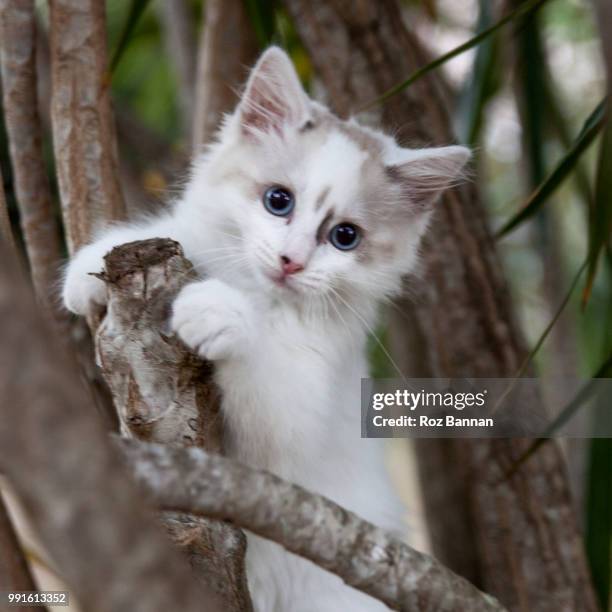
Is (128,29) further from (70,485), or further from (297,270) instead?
(70,485)

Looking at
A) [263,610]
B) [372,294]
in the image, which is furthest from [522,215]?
[263,610]

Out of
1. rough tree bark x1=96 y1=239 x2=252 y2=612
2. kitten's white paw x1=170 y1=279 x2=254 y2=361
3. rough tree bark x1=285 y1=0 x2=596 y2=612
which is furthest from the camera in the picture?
rough tree bark x1=285 y1=0 x2=596 y2=612

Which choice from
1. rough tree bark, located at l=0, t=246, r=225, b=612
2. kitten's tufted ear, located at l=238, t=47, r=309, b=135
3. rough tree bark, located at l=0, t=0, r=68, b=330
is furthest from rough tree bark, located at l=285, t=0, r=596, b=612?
rough tree bark, located at l=0, t=246, r=225, b=612

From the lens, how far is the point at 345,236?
1405 millimetres

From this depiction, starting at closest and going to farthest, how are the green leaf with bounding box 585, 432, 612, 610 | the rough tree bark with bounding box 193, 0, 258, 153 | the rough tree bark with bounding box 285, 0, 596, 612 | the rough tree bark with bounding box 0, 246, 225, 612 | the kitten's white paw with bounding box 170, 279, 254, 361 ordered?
the rough tree bark with bounding box 0, 246, 225, 612 < the kitten's white paw with bounding box 170, 279, 254, 361 < the green leaf with bounding box 585, 432, 612, 610 < the rough tree bark with bounding box 285, 0, 596, 612 < the rough tree bark with bounding box 193, 0, 258, 153

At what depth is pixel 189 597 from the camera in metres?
0.54

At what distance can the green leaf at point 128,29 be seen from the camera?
1.42 metres

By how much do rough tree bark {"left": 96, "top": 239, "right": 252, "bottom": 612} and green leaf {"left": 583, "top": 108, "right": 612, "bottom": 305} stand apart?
1.76 feet

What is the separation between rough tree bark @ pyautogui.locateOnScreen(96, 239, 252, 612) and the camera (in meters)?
0.97

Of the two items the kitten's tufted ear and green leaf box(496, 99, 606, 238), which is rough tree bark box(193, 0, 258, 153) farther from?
green leaf box(496, 99, 606, 238)

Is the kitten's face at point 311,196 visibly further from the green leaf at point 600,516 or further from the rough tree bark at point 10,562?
the rough tree bark at point 10,562

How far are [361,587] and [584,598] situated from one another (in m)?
1.00

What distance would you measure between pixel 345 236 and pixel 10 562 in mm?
779

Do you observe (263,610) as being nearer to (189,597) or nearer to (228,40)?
(189,597)
